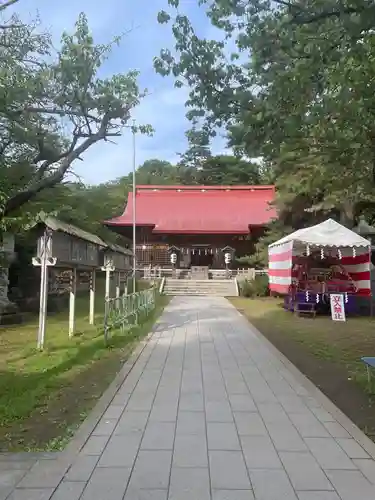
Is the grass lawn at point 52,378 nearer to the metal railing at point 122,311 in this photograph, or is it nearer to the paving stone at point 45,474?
the metal railing at point 122,311

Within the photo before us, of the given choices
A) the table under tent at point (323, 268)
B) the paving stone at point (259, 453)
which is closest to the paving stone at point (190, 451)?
the paving stone at point (259, 453)

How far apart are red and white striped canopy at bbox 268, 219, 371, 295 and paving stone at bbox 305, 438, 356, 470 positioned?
36.5 ft

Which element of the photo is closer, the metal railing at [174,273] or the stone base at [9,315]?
the stone base at [9,315]

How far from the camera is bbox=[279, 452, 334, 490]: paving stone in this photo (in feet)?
10.7

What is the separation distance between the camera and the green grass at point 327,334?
7988 millimetres

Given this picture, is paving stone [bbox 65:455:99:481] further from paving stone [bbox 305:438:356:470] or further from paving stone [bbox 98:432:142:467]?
paving stone [bbox 305:438:356:470]

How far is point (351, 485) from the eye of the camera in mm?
3275

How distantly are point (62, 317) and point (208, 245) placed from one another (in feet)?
58.0

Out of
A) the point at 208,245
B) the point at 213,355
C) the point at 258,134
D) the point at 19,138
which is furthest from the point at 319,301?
the point at 208,245

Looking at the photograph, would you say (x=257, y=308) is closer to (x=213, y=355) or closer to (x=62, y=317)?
(x=62, y=317)

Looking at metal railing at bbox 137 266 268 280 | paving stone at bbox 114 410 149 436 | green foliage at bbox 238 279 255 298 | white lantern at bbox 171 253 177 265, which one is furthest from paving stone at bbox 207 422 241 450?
white lantern at bbox 171 253 177 265

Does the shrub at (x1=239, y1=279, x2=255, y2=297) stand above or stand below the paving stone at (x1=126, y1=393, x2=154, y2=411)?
above

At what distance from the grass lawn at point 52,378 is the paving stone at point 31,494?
80 cm

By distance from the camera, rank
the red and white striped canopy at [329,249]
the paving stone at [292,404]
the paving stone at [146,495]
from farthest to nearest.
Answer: the red and white striped canopy at [329,249] < the paving stone at [292,404] < the paving stone at [146,495]
